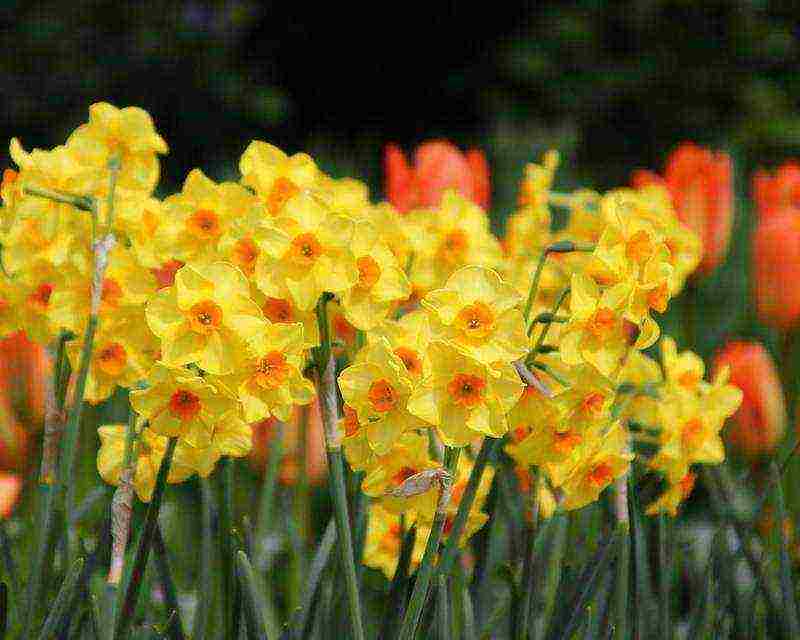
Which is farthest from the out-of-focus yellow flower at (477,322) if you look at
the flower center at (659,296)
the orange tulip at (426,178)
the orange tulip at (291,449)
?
the orange tulip at (426,178)

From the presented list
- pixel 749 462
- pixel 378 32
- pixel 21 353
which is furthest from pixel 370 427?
pixel 378 32

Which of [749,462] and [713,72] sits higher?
[713,72]

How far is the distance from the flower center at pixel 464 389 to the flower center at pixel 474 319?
0.03 m

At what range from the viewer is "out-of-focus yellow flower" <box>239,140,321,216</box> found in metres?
0.84

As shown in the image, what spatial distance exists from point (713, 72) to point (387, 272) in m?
3.59

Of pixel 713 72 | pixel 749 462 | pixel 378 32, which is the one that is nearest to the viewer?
pixel 749 462

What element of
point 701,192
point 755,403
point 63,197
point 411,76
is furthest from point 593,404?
point 411,76

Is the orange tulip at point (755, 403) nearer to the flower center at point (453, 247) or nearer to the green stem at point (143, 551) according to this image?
the flower center at point (453, 247)

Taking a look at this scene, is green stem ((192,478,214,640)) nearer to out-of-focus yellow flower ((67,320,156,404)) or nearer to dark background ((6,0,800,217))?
out-of-focus yellow flower ((67,320,156,404))

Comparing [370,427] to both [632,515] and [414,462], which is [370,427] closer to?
[414,462]

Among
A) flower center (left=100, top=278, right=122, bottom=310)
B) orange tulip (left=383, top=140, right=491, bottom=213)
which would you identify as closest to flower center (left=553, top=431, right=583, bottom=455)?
flower center (left=100, top=278, right=122, bottom=310)

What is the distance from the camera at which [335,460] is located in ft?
2.43

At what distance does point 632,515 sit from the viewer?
90 centimetres

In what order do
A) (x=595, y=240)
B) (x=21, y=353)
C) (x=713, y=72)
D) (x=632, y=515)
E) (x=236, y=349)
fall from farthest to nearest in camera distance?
(x=713, y=72) → (x=21, y=353) → (x=595, y=240) → (x=632, y=515) → (x=236, y=349)
